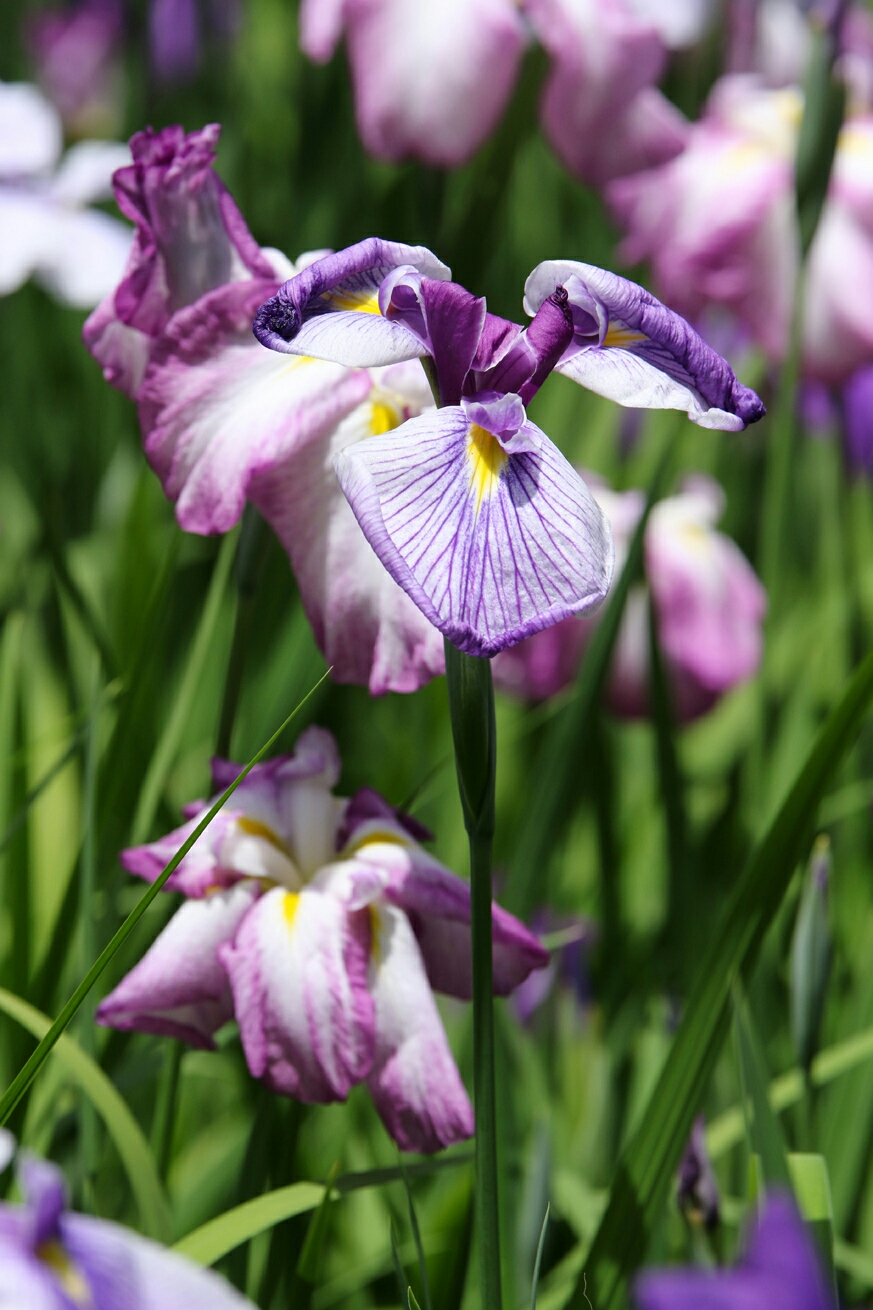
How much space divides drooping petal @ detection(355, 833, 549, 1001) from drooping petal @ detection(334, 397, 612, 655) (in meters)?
0.16

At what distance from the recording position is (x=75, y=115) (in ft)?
8.64

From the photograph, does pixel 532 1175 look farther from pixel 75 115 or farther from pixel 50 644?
pixel 75 115

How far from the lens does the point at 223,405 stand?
483 millimetres

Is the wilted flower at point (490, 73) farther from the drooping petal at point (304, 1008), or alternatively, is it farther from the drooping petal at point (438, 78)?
the drooping petal at point (304, 1008)

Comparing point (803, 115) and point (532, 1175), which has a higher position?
point (803, 115)

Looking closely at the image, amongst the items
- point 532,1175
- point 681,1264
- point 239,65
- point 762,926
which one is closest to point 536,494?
point 762,926

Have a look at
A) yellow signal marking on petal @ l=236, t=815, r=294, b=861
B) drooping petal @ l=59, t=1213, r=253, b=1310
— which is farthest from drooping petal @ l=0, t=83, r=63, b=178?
drooping petal @ l=59, t=1213, r=253, b=1310

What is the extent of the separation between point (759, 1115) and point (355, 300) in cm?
30

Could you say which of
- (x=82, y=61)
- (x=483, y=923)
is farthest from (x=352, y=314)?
(x=82, y=61)

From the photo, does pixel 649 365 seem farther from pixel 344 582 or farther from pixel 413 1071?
pixel 413 1071

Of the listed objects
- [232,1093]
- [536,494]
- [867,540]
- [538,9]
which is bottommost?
[232,1093]

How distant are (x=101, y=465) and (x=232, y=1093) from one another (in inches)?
30.1

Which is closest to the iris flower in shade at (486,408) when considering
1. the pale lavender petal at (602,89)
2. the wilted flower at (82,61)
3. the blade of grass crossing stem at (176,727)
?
the blade of grass crossing stem at (176,727)

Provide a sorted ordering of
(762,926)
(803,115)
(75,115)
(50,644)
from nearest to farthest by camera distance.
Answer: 1. (762,926)
2. (803,115)
3. (50,644)
4. (75,115)
